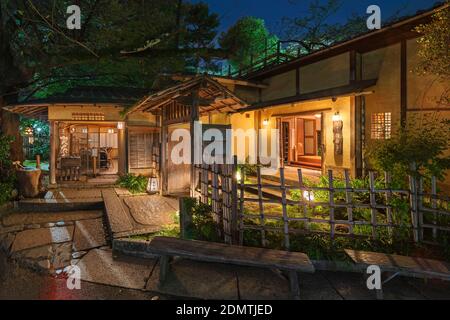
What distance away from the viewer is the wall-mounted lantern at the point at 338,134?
10.7m

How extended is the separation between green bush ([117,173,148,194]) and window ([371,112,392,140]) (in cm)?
938

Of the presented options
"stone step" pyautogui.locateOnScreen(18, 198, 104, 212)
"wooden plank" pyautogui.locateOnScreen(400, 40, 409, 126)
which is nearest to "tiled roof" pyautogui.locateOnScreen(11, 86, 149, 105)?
"stone step" pyautogui.locateOnScreen(18, 198, 104, 212)

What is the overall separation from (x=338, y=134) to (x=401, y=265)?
6.76 m

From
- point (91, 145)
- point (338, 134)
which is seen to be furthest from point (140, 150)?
point (338, 134)

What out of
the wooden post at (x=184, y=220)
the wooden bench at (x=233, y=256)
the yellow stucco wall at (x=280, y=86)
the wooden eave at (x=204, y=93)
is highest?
the yellow stucco wall at (x=280, y=86)

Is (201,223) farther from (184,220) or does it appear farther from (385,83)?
(385,83)

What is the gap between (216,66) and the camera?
17.8m

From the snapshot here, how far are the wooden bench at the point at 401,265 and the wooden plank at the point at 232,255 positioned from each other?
1.08 metres

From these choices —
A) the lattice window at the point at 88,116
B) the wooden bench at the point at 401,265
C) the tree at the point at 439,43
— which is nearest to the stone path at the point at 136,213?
the lattice window at the point at 88,116

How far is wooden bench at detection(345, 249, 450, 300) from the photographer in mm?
4574

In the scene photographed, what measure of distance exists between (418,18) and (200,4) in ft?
23.5

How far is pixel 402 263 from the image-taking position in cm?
487

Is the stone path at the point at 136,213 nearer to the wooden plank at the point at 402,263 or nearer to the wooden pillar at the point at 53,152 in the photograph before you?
the wooden pillar at the point at 53,152
